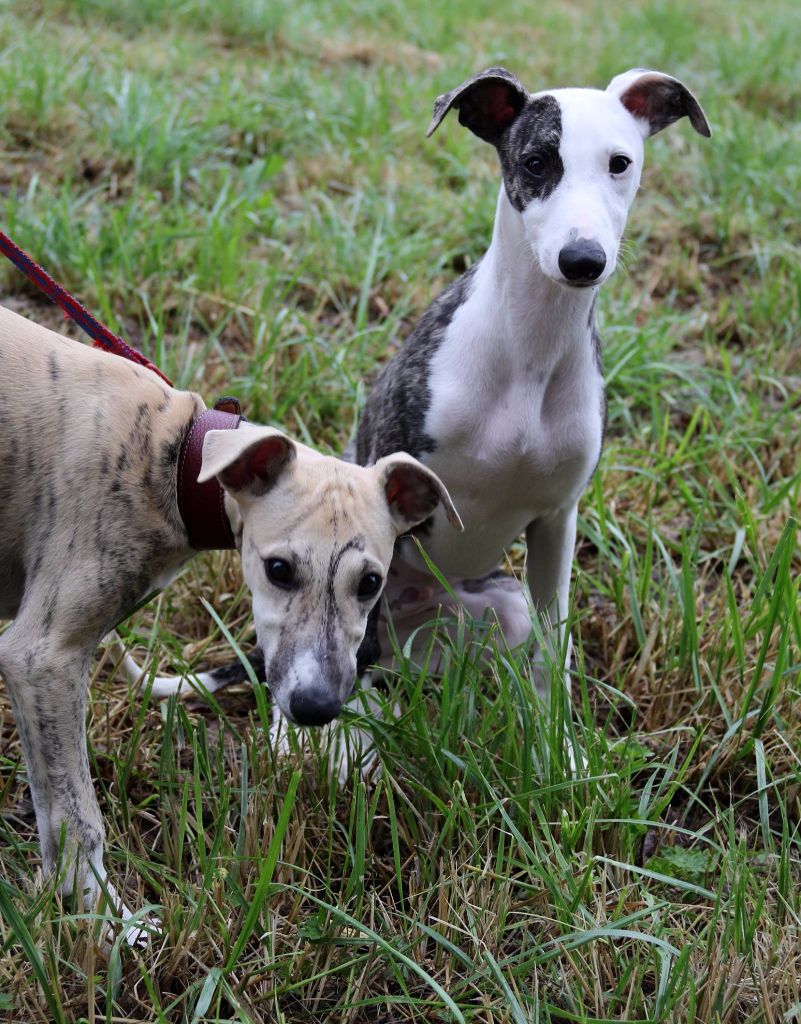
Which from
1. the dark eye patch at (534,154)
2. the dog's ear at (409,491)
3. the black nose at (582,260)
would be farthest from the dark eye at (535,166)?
the dog's ear at (409,491)

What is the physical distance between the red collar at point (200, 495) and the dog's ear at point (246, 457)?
97mm

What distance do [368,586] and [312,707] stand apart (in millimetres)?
362

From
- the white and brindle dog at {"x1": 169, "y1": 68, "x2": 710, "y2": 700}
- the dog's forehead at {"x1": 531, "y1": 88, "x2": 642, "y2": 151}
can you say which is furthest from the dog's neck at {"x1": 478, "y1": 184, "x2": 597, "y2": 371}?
the dog's forehead at {"x1": 531, "y1": 88, "x2": 642, "y2": 151}

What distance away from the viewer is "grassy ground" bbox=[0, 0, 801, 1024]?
2432mm

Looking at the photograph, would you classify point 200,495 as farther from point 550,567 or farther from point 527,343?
point 550,567

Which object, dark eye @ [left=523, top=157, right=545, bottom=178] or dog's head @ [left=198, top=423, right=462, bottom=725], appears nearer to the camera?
dog's head @ [left=198, top=423, right=462, bottom=725]

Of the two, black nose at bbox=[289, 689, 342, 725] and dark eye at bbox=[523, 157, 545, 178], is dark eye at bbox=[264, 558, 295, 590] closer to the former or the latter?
black nose at bbox=[289, 689, 342, 725]

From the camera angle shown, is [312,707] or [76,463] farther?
[76,463]

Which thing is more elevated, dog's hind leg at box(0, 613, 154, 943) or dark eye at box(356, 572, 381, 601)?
dark eye at box(356, 572, 381, 601)

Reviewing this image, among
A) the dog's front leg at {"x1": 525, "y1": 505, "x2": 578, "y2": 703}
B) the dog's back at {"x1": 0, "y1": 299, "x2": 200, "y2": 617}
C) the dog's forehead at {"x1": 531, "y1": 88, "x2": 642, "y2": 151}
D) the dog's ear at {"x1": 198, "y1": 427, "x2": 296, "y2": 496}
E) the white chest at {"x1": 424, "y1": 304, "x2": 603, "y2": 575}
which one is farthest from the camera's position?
the dog's front leg at {"x1": 525, "y1": 505, "x2": 578, "y2": 703}

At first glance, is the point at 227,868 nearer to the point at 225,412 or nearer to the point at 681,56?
the point at 225,412

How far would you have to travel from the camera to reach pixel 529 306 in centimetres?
305

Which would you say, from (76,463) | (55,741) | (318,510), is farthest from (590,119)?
(55,741)

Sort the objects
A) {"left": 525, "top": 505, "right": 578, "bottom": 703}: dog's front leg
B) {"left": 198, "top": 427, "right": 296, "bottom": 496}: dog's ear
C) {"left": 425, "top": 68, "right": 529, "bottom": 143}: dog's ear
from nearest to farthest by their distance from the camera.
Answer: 1. {"left": 198, "top": 427, "right": 296, "bottom": 496}: dog's ear
2. {"left": 425, "top": 68, "right": 529, "bottom": 143}: dog's ear
3. {"left": 525, "top": 505, "right": 578, "bottom": 703}: dog's front leg
